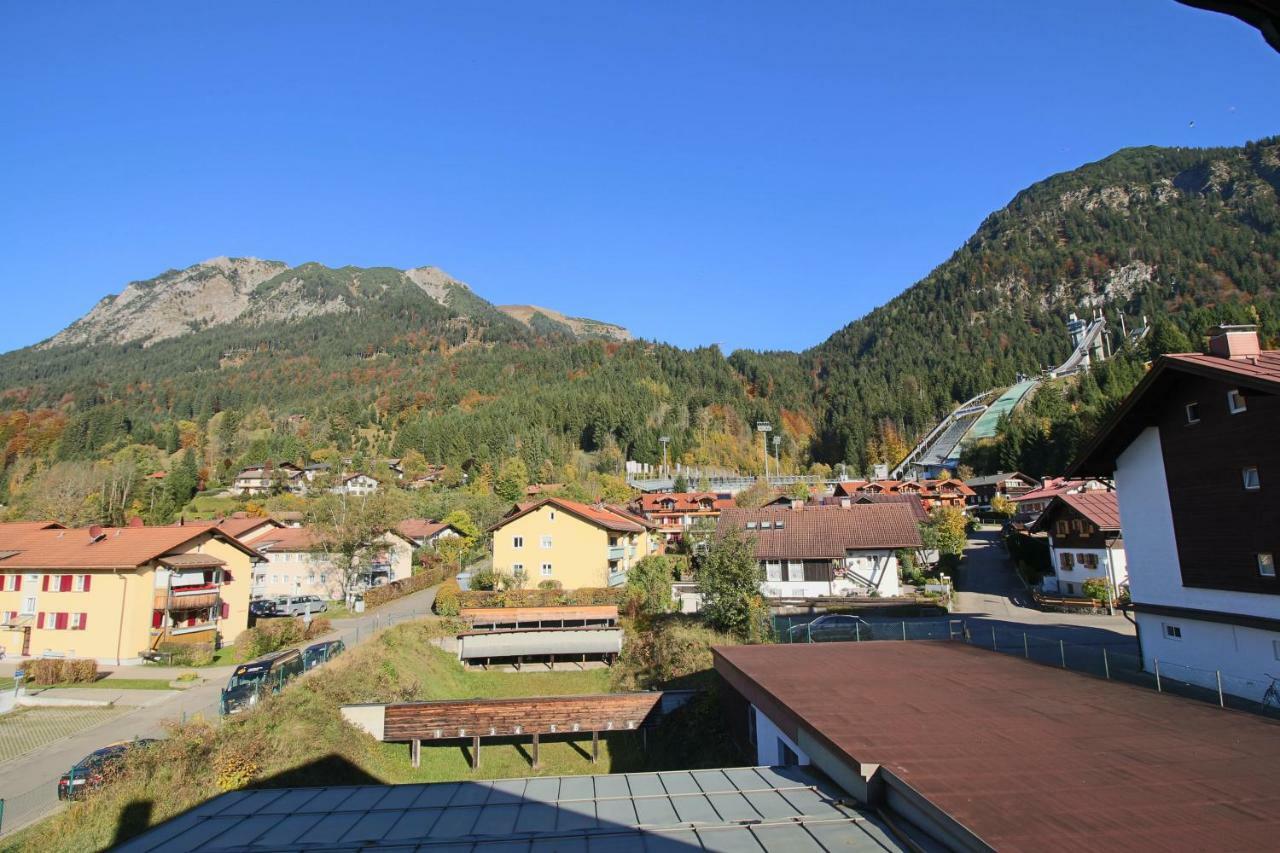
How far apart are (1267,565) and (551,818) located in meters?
17.9

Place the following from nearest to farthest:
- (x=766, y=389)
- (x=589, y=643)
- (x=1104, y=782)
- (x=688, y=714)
→ (x=1104, y=782) < (x=688, y=714) < (x=589, y=643) < (x=766, y=389)

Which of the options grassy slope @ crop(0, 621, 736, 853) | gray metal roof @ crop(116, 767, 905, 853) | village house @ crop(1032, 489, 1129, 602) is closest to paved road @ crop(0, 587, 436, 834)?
Result: grassy slope @ crop(0, 621, 736, 853)

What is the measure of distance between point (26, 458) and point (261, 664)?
12508 cm

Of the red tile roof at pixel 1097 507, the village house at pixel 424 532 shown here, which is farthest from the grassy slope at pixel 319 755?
the red tile roof at pixel 1097 507

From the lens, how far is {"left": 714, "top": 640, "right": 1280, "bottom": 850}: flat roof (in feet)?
21.3

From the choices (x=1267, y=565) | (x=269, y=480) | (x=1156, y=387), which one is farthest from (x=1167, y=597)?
(x=269, y=480)

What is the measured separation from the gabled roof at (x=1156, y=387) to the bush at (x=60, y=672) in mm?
37432

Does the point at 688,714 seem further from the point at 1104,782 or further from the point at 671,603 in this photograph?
the point at 1104,782

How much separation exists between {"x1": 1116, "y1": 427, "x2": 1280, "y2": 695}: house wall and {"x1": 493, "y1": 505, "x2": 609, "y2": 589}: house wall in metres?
27.1

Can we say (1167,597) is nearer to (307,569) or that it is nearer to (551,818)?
(551,818)

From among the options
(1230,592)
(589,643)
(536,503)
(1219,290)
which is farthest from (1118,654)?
(1219,290)

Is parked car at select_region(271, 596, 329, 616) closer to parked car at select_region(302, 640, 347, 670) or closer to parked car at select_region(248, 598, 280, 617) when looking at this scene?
parked car at select_region(248, 598, 280, 617)

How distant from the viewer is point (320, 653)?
84.9ft

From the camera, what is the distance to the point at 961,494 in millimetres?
80250
